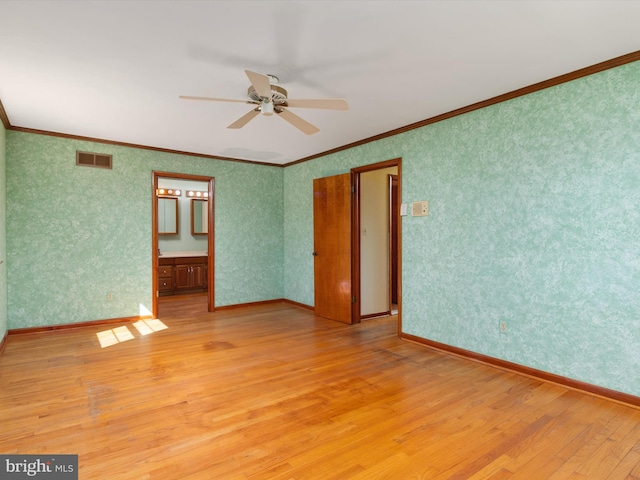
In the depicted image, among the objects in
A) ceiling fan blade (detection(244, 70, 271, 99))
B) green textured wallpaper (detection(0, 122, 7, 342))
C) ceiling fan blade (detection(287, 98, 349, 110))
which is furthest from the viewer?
green textured wallpaper (detection(0, 122, 7, 342))

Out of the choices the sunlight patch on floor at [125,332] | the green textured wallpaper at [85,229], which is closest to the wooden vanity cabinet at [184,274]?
the green textured wallpaper at [85,229]

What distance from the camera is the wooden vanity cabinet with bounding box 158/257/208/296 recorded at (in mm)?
6980

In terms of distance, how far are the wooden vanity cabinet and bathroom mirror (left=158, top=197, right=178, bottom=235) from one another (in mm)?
954

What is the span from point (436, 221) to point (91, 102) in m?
3.71

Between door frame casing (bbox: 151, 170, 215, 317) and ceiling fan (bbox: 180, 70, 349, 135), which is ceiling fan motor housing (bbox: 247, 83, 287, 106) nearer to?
ceiling fan (bbox: 180, 70, 349, 135)

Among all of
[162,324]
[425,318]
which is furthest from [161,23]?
[162,324]

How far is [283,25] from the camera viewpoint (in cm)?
216

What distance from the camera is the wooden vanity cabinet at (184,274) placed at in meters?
6.98

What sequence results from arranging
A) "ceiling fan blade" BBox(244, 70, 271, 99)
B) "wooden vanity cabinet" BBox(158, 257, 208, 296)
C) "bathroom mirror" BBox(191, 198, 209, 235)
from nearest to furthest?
"ceiling fan blade" BBox(244, 70, 271, 99) → "wooden vanity cabinet" BBox(158, 257, 208, 296) → "bathroom mirror" BBox(191, 198, 209, 235)

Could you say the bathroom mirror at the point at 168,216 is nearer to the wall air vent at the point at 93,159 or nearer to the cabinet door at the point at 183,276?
the cabinet door at the point at 183,276

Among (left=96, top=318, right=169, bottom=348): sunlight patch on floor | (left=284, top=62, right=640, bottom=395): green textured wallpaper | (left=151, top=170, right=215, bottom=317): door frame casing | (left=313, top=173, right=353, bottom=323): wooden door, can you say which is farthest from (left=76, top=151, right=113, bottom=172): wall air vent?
(left=284, top=62, right=640, bottom=395): green textured wallpaper

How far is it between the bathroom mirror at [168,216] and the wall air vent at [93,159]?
2.84m

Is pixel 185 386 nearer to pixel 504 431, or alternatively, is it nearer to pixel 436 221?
pixel 504 431

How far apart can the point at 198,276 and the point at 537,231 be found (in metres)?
6.24
